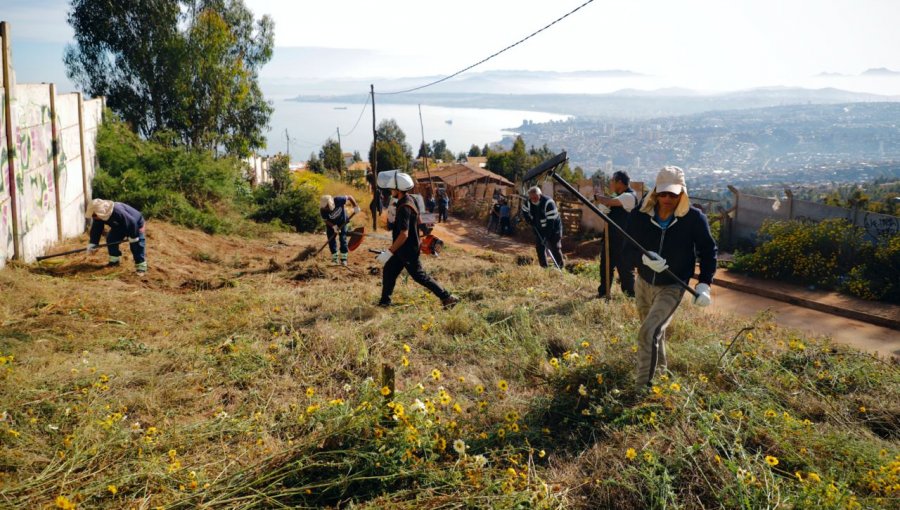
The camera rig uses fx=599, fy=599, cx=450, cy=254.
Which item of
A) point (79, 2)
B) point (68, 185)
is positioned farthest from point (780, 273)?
point (79, 2)

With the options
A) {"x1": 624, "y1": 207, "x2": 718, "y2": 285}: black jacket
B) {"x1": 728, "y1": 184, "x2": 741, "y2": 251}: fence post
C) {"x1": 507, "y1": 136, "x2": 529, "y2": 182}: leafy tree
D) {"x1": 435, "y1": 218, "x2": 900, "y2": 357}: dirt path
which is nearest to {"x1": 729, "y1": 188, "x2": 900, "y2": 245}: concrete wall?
{"x1": 728, "y1": 184, "x2": 741, "y2": 251}: fence post

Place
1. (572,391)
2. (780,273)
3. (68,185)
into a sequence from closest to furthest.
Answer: (572,391), (68,185), (780,273)

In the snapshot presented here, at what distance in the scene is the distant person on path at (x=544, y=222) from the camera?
9.12m

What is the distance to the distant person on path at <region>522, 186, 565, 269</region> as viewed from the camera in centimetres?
912

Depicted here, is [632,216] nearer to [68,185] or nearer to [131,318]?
[131,318]

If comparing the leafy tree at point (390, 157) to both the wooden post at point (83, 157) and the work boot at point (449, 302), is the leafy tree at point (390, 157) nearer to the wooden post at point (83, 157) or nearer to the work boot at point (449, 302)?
the wooden post at point (83, 157)

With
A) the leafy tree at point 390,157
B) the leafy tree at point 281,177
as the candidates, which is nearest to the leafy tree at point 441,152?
the leafy tree at point 390,157

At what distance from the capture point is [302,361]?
5.11m

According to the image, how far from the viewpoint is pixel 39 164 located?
8.78m

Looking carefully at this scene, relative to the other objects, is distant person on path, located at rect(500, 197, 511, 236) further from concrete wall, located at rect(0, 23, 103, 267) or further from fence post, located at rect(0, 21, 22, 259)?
fence post, located at rect(0, 21, 22, 259)

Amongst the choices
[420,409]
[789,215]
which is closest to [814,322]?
[789,215]

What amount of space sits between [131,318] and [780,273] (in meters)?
10.8

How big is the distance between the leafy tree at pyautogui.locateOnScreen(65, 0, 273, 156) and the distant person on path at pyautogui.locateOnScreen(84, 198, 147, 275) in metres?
15.0

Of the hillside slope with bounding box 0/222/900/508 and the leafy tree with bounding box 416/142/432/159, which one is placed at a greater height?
the leafy tree with bounding box 416/142/432/159
